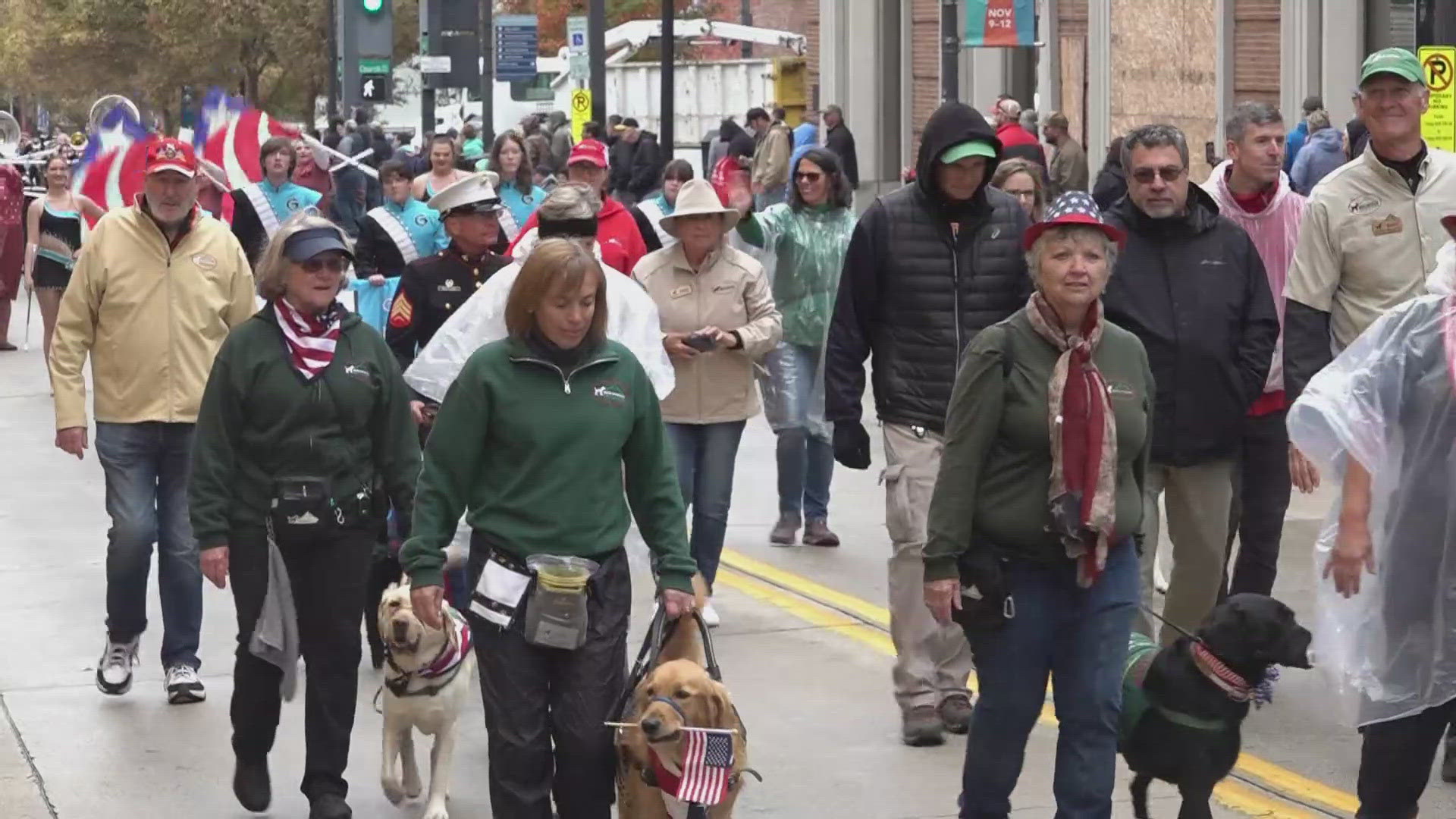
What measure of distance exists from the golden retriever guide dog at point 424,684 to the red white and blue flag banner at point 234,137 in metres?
9.79

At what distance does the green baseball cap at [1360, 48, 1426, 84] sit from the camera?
7152mm

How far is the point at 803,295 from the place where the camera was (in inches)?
440

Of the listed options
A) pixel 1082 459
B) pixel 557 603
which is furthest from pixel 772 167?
pixel 1082 459

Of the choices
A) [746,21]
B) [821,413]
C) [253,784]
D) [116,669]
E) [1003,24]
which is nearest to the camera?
[253,784]

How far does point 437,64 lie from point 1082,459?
2844cm

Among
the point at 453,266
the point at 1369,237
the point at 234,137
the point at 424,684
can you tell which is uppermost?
the point at 234,137

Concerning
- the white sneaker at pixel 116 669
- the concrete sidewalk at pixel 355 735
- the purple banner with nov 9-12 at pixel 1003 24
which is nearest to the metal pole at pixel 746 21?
the purple banner with nov 9-12 at pixel 1003 24

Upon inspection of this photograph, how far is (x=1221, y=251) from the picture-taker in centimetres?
734

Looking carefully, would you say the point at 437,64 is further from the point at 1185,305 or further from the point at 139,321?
the point at 1185,305

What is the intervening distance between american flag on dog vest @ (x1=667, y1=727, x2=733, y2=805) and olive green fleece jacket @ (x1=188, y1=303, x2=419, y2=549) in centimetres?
151

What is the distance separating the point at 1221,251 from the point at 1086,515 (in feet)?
6.93

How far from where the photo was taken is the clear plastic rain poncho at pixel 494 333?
7566mm

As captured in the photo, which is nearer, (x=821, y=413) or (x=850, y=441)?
(x=850, y=441)

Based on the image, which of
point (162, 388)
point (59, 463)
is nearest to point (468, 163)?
point (59, 463)
